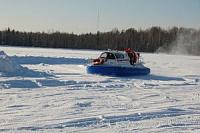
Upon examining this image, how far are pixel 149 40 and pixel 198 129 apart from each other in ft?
311

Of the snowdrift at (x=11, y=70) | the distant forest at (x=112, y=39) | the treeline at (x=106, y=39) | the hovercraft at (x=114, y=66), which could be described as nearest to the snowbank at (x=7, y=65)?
the snowdrift at (x=11, y=70)

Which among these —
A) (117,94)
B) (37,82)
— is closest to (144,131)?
(117,94)

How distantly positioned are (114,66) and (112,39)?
9033 cm

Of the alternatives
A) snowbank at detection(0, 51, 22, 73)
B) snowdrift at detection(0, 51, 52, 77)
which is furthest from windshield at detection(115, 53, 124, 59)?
snowbank at detection(0, 51, 22, 73)

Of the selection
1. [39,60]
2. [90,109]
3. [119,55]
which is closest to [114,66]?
[119,55]

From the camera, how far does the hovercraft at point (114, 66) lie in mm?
17234

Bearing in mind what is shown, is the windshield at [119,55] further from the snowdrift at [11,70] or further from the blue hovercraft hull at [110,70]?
the snowdrift at [11,70]

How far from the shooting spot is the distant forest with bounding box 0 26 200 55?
94.6m

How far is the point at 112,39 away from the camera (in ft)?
351

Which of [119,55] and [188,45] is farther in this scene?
[188,45]

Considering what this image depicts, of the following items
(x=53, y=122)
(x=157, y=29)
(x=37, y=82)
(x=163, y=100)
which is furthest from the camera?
(x=157, y=29)

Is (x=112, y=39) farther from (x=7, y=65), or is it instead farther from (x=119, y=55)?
(x=7, y=65)

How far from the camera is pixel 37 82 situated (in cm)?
1286

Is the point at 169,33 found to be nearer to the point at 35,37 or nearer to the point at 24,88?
the point at 35,37
